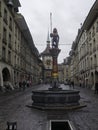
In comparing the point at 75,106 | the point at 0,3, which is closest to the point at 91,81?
the point at 0,3

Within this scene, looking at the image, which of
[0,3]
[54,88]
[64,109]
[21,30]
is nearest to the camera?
[64,109]

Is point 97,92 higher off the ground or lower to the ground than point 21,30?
Answer: lower

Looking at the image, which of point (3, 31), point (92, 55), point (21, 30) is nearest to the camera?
point (3, 31)

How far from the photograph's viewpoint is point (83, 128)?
927cm

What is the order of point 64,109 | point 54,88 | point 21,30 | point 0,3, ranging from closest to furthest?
point 64,109
point 54,88
point 0,3
point 21,30

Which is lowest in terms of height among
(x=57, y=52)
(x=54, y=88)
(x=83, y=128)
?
(x=83, y=128)

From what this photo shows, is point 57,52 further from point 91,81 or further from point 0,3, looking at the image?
point 91,81

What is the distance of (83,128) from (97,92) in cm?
2365

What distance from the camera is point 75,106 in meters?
15.8

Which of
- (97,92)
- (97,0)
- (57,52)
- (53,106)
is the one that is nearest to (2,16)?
(97,0)

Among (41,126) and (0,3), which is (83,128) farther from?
(0,3)

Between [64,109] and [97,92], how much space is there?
721 inches

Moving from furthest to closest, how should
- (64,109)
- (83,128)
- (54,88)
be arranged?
(54,88) < (64,109) < (83,128)

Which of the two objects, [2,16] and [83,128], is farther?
[2,16]
